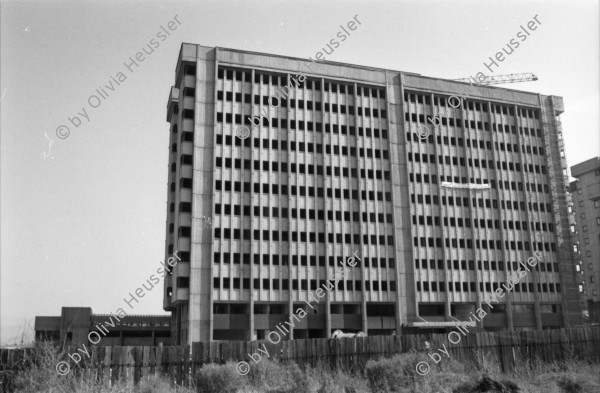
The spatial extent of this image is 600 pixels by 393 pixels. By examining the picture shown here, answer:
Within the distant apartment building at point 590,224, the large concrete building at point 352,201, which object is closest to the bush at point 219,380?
the large concrete building at point 352,201

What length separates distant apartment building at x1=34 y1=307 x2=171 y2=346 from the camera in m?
93.2

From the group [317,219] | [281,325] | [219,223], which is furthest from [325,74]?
[281,325]

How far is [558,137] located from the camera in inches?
3615

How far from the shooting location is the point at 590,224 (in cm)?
12012

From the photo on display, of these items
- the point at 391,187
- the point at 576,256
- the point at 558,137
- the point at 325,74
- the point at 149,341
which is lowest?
the point at 149,341

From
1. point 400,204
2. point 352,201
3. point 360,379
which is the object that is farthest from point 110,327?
point 360,379

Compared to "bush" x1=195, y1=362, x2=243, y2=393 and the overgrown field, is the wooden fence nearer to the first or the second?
the overgrown field

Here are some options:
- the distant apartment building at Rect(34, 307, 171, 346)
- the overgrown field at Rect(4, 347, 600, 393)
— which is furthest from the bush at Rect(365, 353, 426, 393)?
the distant apartment building at Rect(34, 307, 171, 346)

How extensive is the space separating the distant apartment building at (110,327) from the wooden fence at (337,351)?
2823 inches

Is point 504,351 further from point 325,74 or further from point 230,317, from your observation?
point 325,74

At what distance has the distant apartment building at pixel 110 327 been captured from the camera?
93250 millimetres

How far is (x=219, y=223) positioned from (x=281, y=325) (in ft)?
48.3

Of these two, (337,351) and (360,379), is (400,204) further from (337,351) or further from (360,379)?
(360,379)

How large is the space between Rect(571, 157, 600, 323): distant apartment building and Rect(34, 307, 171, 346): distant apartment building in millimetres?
85662
